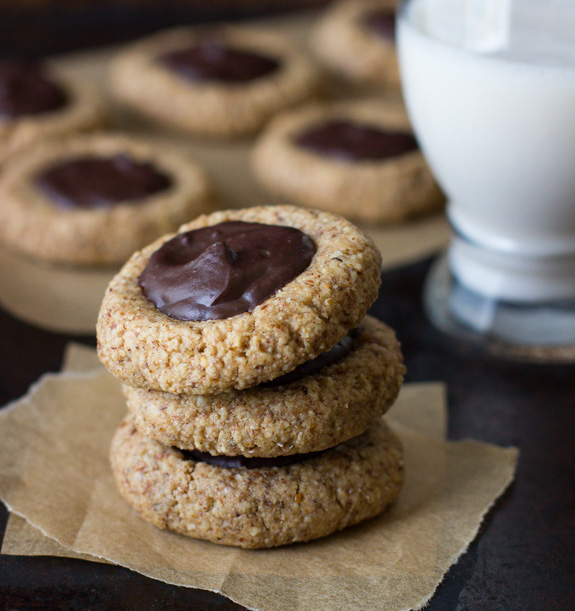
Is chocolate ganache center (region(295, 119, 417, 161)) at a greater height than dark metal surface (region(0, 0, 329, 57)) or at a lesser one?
greater

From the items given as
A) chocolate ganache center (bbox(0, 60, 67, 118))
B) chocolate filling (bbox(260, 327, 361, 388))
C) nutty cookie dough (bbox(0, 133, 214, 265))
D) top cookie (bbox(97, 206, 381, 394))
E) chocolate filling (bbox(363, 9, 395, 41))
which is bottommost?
nutty cookie dough (bbox(0, 133, 214, 265))

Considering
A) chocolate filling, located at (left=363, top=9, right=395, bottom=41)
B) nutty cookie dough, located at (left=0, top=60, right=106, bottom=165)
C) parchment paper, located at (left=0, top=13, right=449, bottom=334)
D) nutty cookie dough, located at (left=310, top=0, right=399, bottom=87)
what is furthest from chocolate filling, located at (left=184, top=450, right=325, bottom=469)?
chocolate filling, located at (left=363, top=9, right=395, bottom=41)

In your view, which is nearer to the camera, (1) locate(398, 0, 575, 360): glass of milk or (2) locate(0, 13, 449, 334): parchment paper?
(1) locate(398, 0, 575, 360): glass of milk

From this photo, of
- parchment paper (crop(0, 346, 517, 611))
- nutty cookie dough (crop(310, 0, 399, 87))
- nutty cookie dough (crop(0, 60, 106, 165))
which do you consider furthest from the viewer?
nutty cookie dough (crop(310, 0, 399, 87))

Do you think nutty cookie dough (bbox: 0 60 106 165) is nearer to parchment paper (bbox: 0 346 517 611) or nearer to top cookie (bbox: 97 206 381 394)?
parchment paper (bbox: 0 346 517 611)

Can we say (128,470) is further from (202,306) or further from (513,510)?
(513,510)

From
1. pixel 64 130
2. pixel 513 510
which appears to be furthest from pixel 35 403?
pixel 64 130

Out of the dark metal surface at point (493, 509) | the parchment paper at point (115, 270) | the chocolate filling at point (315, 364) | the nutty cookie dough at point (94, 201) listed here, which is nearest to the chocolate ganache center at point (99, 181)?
the nutty cookie dough at point (94, 201)
